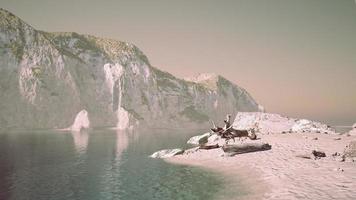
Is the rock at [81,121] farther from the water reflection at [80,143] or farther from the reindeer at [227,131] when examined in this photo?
the reindeer at [227,131]

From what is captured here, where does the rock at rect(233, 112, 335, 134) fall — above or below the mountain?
below

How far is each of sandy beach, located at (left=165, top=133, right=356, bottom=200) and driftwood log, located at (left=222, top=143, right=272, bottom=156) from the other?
63 cm

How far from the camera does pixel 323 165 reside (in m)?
25.9

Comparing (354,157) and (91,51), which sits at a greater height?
(91,51)

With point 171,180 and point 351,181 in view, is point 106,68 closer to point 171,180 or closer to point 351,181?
point 171,180

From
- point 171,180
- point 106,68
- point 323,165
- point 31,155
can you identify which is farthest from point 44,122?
point 323,165

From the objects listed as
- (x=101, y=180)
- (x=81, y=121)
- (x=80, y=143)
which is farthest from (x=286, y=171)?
(x=81, y=121)

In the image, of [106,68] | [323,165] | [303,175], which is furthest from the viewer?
[106,68]

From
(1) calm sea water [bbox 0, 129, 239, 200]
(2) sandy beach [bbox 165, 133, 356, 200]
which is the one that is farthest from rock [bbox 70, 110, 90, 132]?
(2) sandy beach [bbox 165, 133, 356, 200]

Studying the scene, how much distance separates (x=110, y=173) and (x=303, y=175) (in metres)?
19.6

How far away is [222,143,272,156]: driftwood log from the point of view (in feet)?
121

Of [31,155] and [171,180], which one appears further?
[31,155]

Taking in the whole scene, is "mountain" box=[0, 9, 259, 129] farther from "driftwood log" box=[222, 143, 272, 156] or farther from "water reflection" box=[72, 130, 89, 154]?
"driftwood log" box=[222, 143, 272, 156]

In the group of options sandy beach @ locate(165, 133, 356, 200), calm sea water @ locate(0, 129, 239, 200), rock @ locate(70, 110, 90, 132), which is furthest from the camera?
rock @ locate(70, 110, 90, 132)
